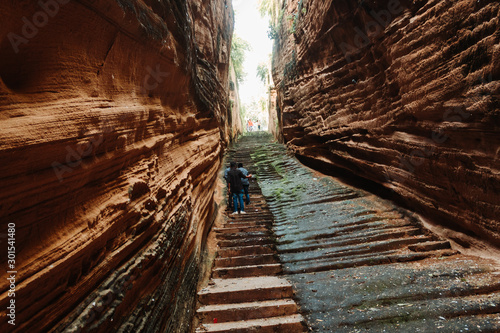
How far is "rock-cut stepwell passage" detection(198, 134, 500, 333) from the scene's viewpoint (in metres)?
3.44

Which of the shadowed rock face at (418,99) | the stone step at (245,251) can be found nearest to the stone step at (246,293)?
the stone step at (245,251)

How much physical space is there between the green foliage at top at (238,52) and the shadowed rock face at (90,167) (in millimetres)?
18351

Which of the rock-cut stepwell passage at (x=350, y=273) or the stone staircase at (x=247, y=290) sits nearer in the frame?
the rock-cut stepwell passage at (x=350, y=273)

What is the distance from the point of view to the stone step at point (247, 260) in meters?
5.35

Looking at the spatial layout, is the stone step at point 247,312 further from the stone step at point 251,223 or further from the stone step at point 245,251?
the stone step at point 251,223

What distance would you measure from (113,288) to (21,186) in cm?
116

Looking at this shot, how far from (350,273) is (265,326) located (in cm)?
195

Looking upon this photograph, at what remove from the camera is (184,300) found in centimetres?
380

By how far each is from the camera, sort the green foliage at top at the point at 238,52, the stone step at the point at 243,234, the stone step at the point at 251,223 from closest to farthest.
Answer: the stone step at the point at 243,234, the stone step at the point at 251,223, the green foliage at top at the point at 238,52

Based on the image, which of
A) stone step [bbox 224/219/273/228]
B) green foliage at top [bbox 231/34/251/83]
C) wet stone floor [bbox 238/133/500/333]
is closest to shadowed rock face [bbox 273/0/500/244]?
wet stone floor [bbox 238/133/500/333]

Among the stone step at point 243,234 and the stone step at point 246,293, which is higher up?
the stone step at point 243,234

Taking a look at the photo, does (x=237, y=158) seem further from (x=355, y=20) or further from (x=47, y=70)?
(x=47, y=70)

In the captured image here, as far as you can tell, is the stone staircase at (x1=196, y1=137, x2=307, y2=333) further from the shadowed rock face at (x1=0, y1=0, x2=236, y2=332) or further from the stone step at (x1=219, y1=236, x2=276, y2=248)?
the shadowed rock face at (x1=0, y1=0, x2=236, y2=332)

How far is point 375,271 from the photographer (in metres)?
4.53
